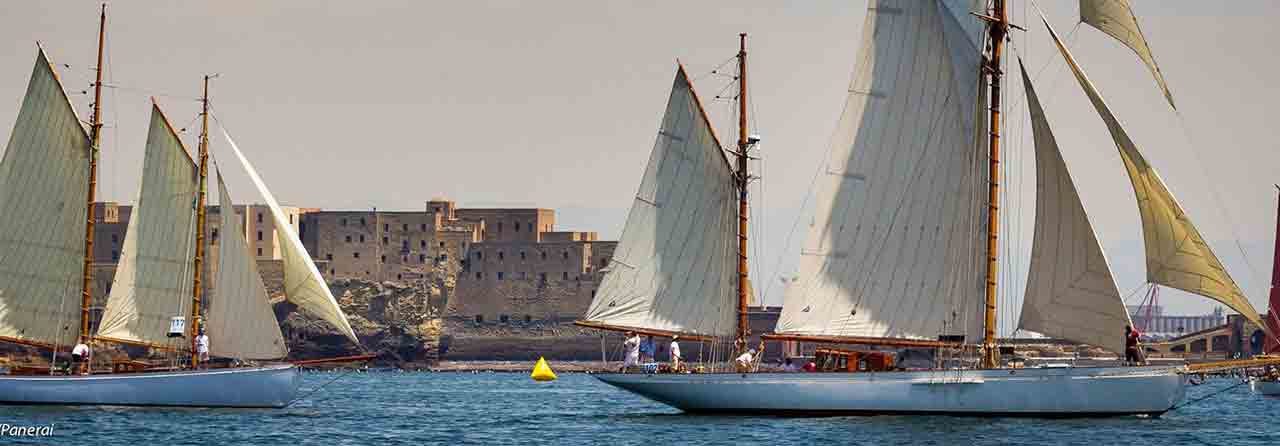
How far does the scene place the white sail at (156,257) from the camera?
54.6 m

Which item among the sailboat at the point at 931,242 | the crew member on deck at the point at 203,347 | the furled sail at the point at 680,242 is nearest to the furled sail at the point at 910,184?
the sailboat at the point at 931,242

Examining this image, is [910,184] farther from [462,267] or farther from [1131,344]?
[462,267]

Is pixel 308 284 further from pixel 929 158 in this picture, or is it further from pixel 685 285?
pixel 929 158

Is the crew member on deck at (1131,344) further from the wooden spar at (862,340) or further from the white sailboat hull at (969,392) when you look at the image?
the wooden spar at (862,340)

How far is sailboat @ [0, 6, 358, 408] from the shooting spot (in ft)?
178

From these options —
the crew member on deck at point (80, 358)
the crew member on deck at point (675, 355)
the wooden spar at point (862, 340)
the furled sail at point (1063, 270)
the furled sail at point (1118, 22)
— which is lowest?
the crew member on deck at point (80, 358)

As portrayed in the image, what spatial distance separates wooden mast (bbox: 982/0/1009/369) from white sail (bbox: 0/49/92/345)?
22305mm

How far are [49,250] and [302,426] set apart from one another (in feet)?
31.3

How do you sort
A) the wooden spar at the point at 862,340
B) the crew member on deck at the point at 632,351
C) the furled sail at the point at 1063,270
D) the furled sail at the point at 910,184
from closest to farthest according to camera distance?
the furled sail at the point at 1063,270
the furled sail at the point at 910,184
the wooden spar at the point at 862,340
the crew member on deck at the point at 632,351

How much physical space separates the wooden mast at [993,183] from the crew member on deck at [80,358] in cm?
2217

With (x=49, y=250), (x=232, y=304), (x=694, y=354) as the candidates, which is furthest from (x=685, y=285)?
(x=694, y=354)

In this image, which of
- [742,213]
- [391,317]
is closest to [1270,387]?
[742,213]

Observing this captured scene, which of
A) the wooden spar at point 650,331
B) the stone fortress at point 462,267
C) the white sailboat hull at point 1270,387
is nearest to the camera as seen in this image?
the wooden spar at point 650,331

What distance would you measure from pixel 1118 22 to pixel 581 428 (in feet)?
49.5
